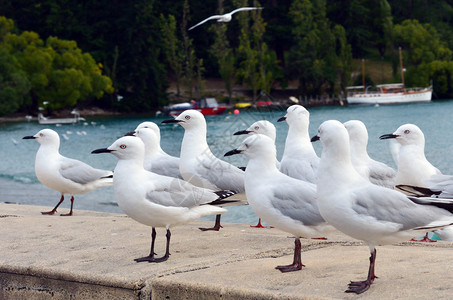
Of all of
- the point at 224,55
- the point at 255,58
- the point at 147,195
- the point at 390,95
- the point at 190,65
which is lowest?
the point at 390,95

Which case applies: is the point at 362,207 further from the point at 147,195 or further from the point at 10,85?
the point at 10,85

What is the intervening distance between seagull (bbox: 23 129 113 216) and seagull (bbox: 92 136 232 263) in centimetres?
356

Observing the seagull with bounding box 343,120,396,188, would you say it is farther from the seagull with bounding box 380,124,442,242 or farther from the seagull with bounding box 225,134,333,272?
the seagull with bounding box 225,134,333,272

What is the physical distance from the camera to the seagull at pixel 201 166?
7016 millimetres

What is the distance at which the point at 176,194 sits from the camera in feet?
17.5

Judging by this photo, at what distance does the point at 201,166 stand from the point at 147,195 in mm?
2044

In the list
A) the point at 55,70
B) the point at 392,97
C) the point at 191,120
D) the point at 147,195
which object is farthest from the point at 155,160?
the point at 392,97

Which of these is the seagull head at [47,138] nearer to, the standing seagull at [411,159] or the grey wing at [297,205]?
the standing seagull at [411,159]

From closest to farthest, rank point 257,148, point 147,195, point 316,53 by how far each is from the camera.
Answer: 1. point 257,148
2. point 147,195
3. point 316,53

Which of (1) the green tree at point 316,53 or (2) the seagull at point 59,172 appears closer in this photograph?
(2) the seagull at point 59,172

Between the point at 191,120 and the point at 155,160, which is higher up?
the point at 191,120

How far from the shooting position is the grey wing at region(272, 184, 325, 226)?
4727mm

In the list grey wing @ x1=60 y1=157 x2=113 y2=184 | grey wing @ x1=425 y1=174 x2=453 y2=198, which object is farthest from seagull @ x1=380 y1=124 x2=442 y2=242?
grey wing @ x1=60 y1=157 x2=113 y2=184

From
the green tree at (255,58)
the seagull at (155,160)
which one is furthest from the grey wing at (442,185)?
the green tree at (255,58)
